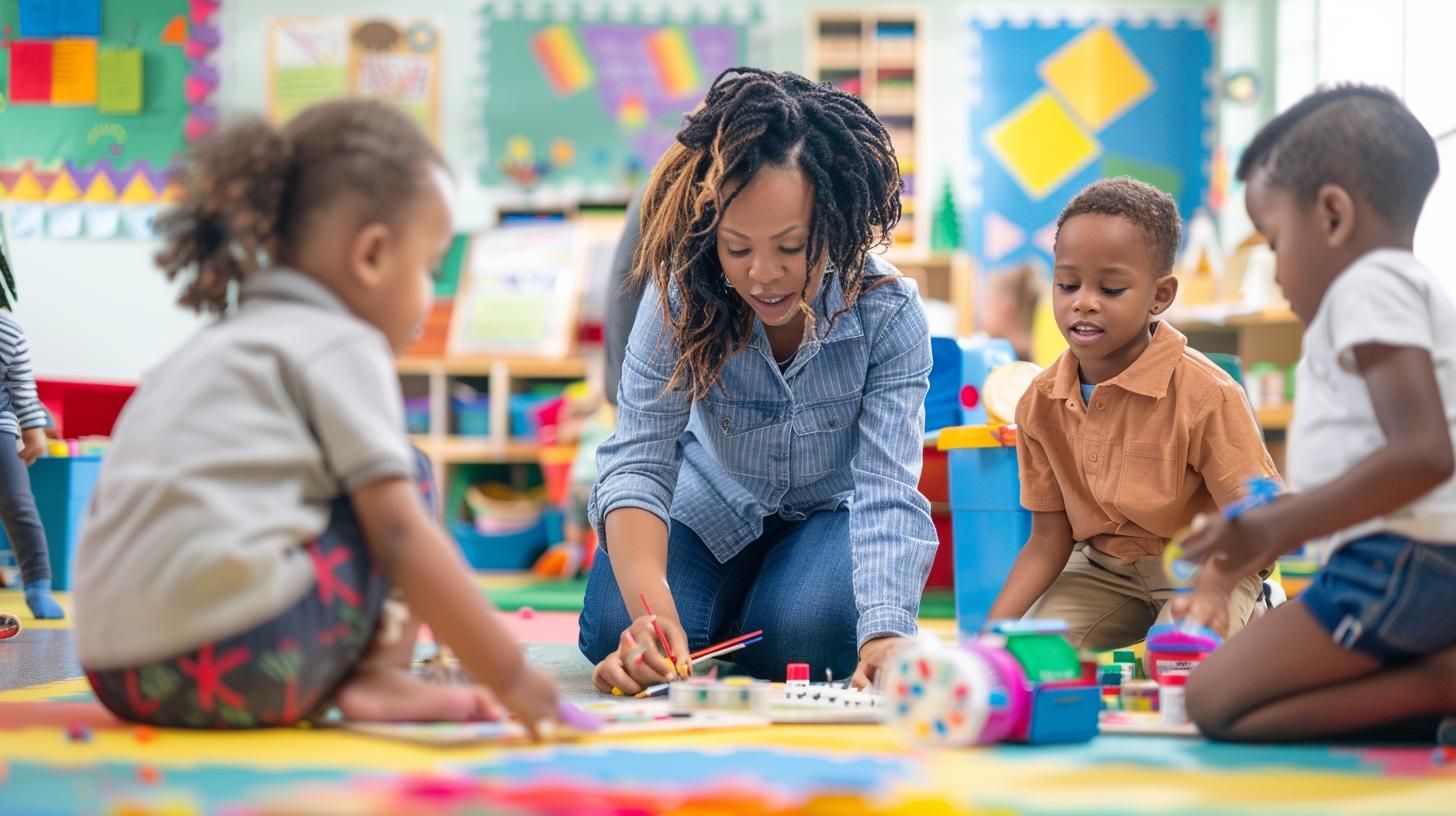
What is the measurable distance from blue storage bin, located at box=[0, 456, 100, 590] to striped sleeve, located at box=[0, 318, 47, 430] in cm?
43

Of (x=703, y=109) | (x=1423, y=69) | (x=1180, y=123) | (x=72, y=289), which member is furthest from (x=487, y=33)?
(x=703, y=109)

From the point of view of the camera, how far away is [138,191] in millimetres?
4438

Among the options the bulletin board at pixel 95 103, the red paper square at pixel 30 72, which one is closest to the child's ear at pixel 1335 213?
the bulletin board at pixel 95 103

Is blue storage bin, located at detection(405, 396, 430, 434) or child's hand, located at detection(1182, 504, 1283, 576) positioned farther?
blue storage bin, located at detection(405, 396, 430, 434)

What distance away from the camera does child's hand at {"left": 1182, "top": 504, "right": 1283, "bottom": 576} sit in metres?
1.06

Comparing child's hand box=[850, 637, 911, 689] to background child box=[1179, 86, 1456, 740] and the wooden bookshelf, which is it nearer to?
background child box=[1179, 86, 1456, 740]

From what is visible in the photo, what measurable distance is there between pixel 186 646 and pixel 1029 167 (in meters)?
4.26

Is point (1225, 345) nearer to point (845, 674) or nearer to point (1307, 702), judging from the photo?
point (845, 674)

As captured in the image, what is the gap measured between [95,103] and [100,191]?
65 cm

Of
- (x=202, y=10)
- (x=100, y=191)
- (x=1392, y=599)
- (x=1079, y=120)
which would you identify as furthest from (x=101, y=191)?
(x=1392, y=599)

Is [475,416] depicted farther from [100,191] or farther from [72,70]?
[72,70]

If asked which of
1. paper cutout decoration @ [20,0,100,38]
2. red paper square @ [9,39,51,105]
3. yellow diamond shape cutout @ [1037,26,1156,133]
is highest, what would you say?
yellow diamond shape cutout @ [1037,26,1156,133]

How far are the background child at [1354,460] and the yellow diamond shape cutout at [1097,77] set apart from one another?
3872mm

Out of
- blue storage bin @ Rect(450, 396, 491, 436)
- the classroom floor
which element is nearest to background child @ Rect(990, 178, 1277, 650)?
the classroom floor
